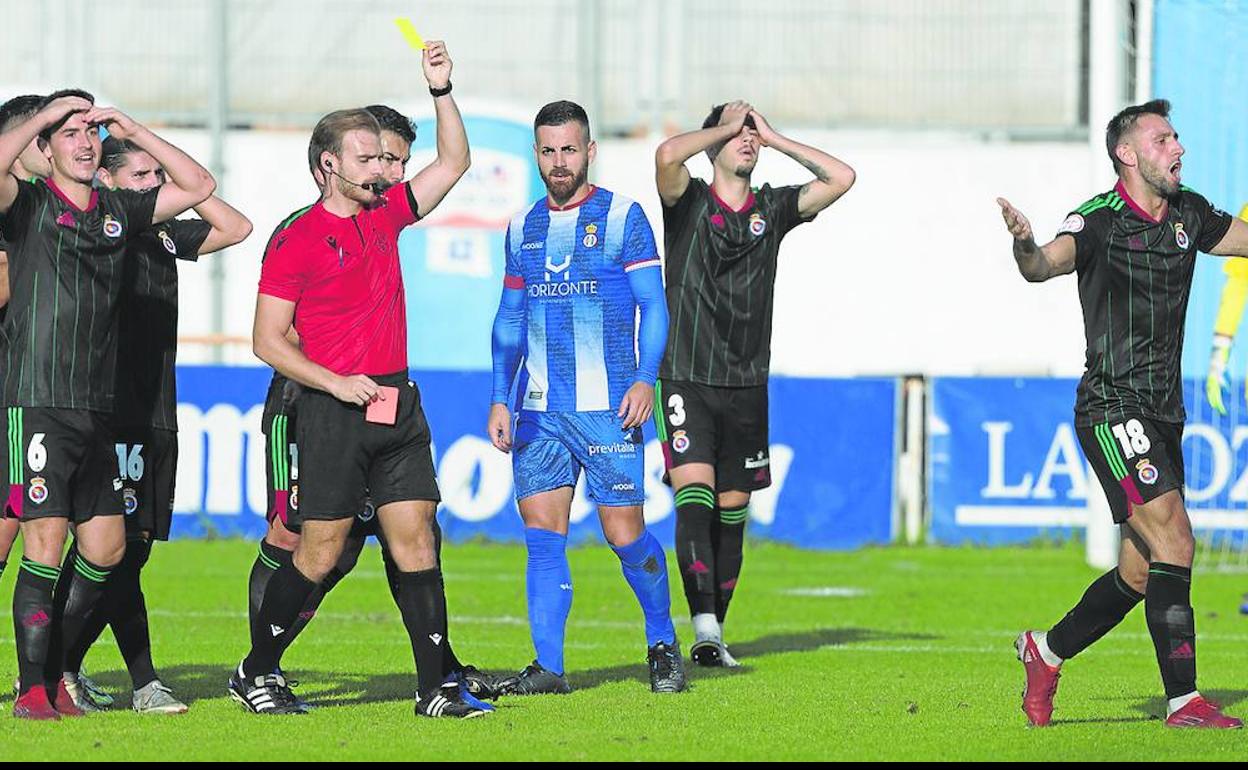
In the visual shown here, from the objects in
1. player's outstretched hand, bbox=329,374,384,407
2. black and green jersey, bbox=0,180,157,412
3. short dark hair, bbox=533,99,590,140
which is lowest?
player's outstretched hand, bbox=329,374,384,407

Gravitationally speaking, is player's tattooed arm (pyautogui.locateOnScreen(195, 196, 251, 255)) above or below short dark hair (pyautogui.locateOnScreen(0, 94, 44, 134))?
below

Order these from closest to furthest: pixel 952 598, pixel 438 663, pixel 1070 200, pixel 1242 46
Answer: pixel 438 663 → pixel 952 598 → pixel 1242 46 → pixel 1070 200

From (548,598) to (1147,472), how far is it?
2.55 meters

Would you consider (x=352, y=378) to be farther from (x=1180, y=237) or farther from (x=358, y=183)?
(x=1180, y=237)

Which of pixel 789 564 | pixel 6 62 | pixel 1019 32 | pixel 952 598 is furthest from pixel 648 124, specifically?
pixel 952 598

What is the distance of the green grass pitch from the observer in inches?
297

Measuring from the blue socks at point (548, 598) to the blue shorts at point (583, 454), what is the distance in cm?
22

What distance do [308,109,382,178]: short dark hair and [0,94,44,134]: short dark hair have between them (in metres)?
1.06

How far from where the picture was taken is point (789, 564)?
1709 centimetres

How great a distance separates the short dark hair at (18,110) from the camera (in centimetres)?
840

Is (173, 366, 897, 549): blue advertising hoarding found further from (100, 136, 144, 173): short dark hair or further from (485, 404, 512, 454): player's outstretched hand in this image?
(100, 136, 144, 173): short dark hair

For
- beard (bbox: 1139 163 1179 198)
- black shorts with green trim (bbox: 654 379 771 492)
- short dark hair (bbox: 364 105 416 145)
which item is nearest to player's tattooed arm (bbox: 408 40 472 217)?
short dark hair (bbox: 364 105 416 145)

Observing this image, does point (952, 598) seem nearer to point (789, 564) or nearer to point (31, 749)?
point (789, 564)

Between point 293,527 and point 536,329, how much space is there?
1321mm
